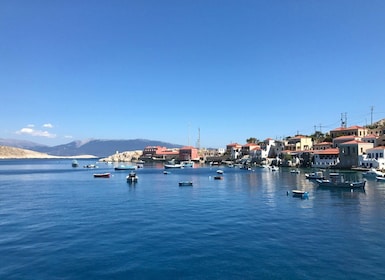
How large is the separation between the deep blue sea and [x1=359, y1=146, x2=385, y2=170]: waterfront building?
50274 mm

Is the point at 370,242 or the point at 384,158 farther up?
the point at 384,158

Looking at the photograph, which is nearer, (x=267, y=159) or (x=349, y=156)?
(x=349, y=156)

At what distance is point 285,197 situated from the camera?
159 ft

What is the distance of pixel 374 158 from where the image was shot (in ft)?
295

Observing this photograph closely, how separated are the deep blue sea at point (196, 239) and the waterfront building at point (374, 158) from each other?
165ft

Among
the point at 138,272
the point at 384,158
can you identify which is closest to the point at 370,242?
the point at 138,272

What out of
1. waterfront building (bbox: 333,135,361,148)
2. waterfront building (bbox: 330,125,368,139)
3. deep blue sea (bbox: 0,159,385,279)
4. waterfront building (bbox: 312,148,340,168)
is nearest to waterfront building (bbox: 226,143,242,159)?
waterfront building (bbox: 330,125,368,139)

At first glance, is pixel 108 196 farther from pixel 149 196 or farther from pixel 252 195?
pixel 252 195

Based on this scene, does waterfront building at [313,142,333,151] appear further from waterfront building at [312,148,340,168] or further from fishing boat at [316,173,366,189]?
fishing boat at [316,173,366,189]

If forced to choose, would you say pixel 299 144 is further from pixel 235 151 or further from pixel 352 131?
pixel 235 151

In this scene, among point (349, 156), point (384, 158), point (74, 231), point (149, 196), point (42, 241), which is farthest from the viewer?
point (349, 156)

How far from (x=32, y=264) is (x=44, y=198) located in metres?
33.4

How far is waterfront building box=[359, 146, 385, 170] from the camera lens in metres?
87.9

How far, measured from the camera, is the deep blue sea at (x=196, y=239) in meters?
19.2
